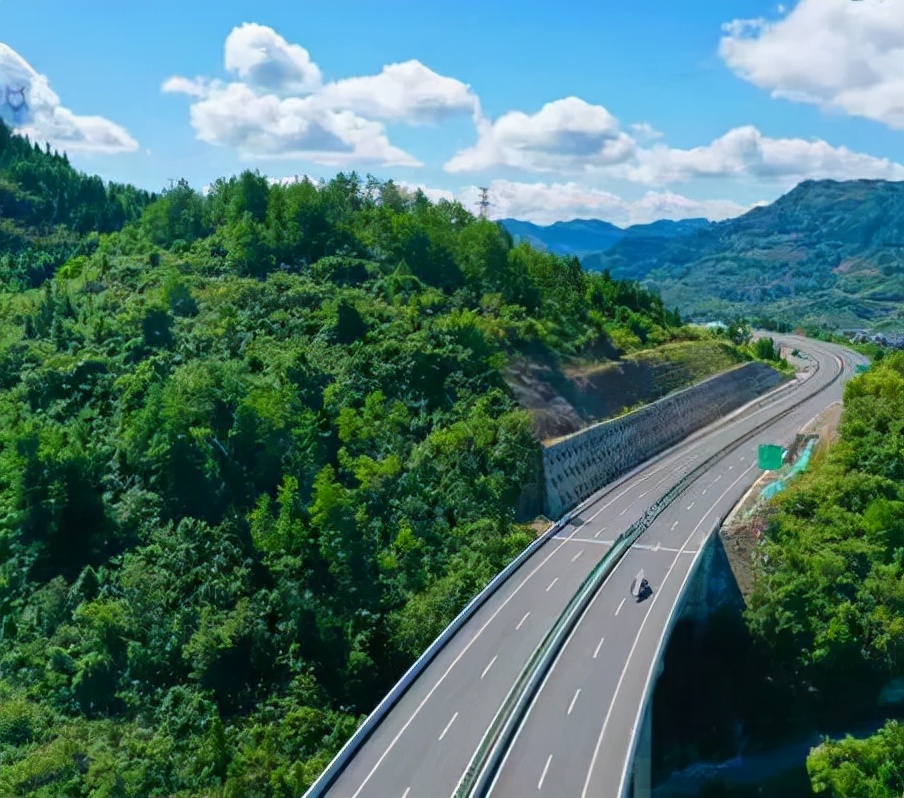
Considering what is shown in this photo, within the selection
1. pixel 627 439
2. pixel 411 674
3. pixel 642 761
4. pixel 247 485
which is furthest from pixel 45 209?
pixel 642 761

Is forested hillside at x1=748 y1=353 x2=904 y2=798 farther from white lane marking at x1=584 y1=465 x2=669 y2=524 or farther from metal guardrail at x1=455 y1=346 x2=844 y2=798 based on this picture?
white lane marking at x1=584 y1=465 x2=669 y2=524

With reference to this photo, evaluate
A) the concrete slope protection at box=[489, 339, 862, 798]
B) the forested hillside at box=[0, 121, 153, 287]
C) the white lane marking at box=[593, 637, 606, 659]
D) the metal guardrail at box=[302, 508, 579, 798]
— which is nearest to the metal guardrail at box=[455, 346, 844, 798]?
the concrete slope protection at box=[489, 339, 862, 798]

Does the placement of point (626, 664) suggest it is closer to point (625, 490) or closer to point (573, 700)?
point (573, 700)

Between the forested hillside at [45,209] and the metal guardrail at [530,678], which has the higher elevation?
the forested hillside at [45,209]

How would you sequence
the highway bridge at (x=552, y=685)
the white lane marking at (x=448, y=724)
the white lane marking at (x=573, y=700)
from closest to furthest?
the highway bridge at (x=552, y=685) < the white lane marking at (x=448, y=724) < the white lane marking at (x=573, y=700)

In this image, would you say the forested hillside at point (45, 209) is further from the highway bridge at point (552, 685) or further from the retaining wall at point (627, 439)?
the highway bridge at point (552, 685)

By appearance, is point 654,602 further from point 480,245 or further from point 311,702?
point 480,245

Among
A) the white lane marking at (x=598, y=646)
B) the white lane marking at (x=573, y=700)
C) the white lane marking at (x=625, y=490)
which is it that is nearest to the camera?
the white lane marking at (x=573, y=700)

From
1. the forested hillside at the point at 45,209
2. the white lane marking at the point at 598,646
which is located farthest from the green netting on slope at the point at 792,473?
the forested hillside at the point at 45,209
